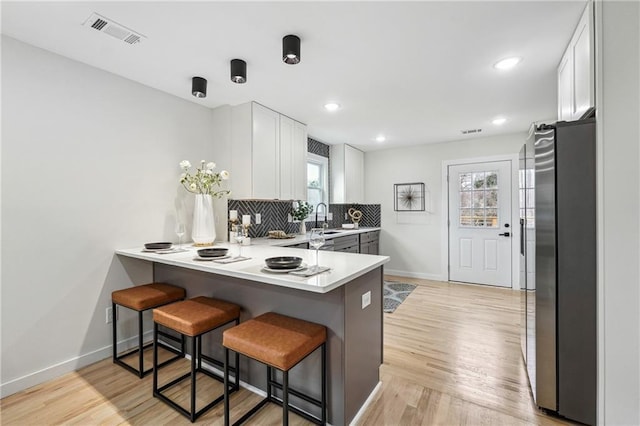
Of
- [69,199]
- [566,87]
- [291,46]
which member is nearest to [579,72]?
[566,87]

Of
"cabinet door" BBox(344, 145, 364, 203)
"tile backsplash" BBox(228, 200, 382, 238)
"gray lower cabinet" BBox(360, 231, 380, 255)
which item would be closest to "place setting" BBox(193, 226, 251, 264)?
"tile backsplash" BBox(228, 200, 382, 238)

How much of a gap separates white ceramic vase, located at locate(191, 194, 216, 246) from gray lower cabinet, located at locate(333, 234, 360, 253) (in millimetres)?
1790

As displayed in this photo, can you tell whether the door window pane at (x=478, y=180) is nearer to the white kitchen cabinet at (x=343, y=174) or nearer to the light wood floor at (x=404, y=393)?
the white kitchen cabinet at (x=343, y=174)

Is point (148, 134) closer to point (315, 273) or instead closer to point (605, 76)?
point (315, 273)

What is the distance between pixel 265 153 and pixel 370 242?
2.81 metres

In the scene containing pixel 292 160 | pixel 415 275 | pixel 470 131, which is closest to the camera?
pixel 292 160

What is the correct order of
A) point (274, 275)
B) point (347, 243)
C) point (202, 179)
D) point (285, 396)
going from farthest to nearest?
point (347, 243)
point (202, 179)
point (274, 275)
point (285, 396)

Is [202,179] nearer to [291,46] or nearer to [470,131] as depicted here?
[291,46]

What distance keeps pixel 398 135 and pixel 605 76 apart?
3.33 meters

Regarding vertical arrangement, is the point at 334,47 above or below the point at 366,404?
above

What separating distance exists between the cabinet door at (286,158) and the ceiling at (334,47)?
442 millimetres

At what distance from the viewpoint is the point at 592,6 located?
1552 millimetres

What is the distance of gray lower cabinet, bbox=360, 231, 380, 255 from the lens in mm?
4979

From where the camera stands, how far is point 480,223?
4.77m
